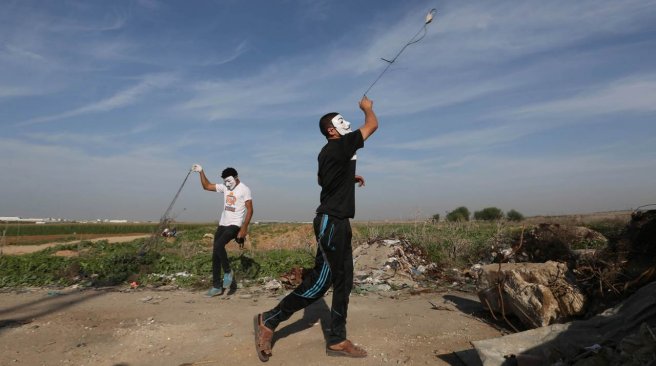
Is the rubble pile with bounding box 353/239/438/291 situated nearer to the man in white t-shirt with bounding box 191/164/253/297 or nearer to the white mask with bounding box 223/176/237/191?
the man in white t-shirt with bounding box 191/164/253/297

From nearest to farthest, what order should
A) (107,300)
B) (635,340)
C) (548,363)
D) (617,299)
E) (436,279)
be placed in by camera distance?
(635,340), (548,363), (617,299), (107,300), (436,279)

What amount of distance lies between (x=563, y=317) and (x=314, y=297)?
244 centimetres

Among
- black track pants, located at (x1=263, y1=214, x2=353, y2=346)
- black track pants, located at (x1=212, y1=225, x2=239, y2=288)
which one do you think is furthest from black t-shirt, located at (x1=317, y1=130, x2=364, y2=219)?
black track pants, located at (x1=212, y1=225, x2=239, y2=288)

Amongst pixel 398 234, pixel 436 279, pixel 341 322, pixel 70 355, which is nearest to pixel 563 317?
pixel 341 322

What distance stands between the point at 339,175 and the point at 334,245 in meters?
0.62

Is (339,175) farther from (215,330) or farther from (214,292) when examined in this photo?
→ (214,292)

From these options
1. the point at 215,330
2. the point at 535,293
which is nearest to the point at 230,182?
the point at 215,330

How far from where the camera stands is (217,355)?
4203 mm

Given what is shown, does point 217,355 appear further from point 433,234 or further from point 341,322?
point 433,234

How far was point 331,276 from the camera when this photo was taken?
153 inches

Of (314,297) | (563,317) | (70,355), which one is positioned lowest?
(70,355)

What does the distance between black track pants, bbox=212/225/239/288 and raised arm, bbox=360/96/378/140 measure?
3.73m

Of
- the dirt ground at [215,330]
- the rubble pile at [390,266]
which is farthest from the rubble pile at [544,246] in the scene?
the rubble pile at [390,266]

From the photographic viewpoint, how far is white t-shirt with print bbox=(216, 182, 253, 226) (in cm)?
709
